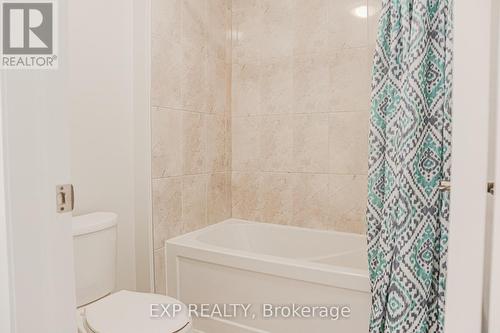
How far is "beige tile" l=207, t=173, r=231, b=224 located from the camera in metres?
2.65

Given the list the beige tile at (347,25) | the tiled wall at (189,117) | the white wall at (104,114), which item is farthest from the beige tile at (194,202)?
the beige tile at (347,25)

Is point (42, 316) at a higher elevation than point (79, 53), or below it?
below

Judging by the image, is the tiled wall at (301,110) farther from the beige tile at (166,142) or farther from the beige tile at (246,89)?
the beige tile at (166,142)

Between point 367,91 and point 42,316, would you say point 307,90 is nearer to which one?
point 367,91

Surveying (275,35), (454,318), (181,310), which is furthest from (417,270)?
(275,35)

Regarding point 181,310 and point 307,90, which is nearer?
point 181,310

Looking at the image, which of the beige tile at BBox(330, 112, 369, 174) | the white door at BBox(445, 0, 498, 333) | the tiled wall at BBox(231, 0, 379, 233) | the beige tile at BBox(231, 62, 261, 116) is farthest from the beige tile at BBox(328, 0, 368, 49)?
the white door at BBox(445, 0, 498, 333)

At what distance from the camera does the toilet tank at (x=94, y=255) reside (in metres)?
1.62

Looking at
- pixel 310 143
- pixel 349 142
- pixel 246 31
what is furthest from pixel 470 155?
pixel 246 31

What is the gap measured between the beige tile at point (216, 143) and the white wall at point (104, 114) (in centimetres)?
64

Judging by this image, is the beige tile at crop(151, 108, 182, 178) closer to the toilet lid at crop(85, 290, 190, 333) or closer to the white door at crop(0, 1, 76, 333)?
the toilet lid at crop(85, 290, 190, 333)

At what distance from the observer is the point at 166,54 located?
7.11 ft

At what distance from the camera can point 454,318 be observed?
2.40 feet

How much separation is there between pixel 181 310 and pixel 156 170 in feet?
2.91
